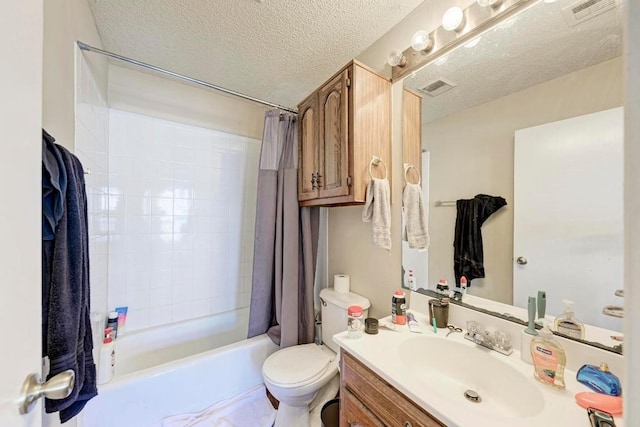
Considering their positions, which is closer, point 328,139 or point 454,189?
point 454,189

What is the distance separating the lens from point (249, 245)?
2.26 m

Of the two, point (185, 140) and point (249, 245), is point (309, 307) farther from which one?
point (185, 140)

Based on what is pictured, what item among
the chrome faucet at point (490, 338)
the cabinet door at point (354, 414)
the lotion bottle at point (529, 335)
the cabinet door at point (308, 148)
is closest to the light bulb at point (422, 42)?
the cabinet door at point (308, 148)

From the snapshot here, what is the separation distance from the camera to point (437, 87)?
124cm

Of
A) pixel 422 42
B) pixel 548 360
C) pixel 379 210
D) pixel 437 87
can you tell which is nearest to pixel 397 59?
pixel 422 42

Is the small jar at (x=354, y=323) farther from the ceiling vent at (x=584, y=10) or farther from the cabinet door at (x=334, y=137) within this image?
the ceiling vent at (x=584, y=10)

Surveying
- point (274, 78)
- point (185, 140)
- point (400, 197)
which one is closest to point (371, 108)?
point (400, 197)

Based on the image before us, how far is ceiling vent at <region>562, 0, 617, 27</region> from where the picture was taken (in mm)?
773

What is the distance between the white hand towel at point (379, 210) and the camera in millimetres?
1255

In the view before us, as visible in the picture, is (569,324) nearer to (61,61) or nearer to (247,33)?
(247,33)

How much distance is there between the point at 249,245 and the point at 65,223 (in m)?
1.58
